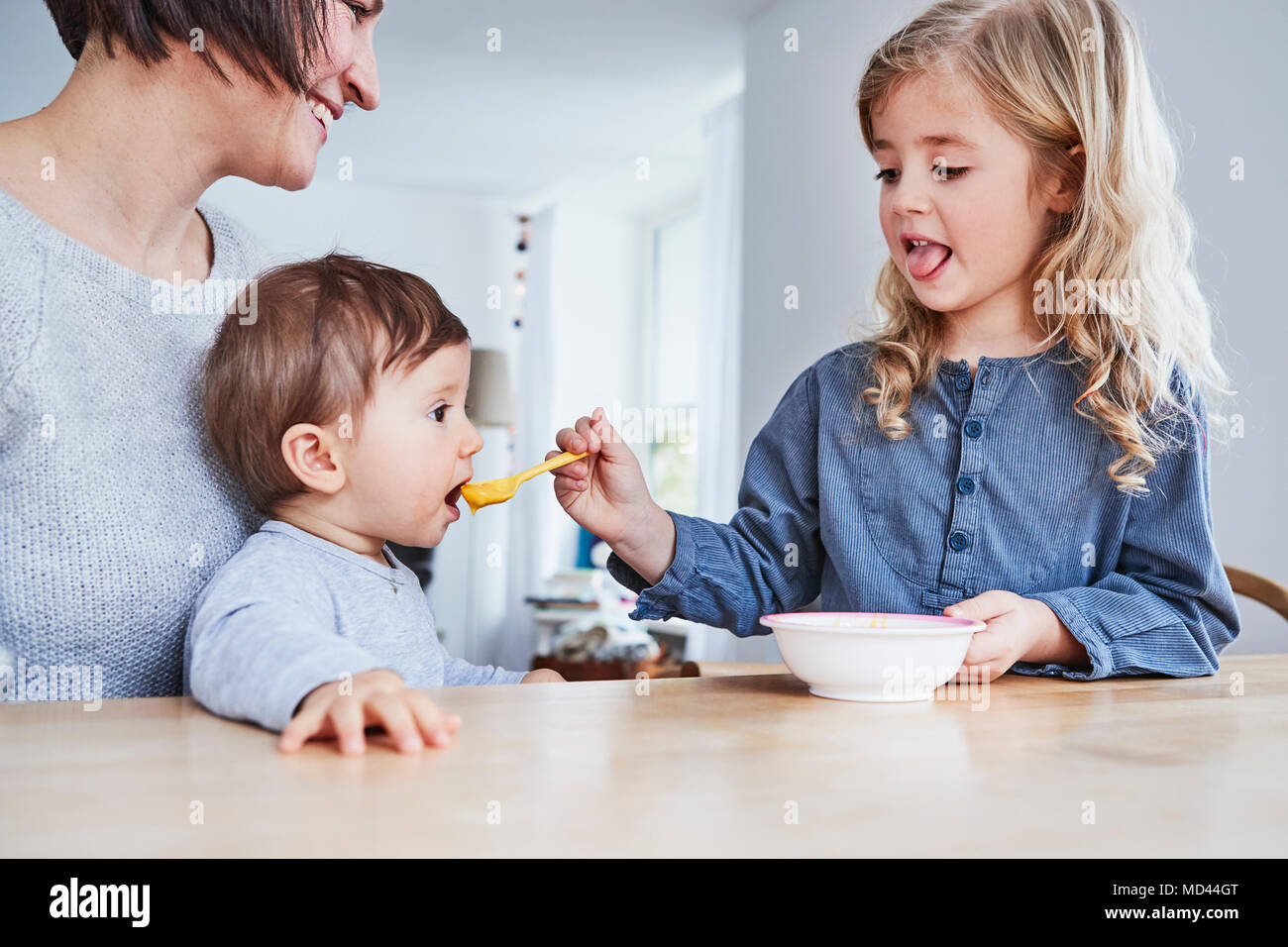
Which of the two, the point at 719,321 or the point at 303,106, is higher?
the point at 719,321

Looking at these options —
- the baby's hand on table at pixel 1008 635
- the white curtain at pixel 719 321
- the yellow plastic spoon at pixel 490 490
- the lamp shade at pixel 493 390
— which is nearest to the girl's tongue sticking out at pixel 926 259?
the baby's hand on table at pixel 1008 635

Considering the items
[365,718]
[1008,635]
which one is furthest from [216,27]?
[1008,635]

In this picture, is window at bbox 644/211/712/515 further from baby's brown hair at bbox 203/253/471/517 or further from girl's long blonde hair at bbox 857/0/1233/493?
baby's brown hair at bbox 203/253/471/517

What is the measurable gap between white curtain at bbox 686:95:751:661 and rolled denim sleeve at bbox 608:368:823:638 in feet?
9.29

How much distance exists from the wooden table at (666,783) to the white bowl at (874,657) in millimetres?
21

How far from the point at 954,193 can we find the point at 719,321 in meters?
3.40

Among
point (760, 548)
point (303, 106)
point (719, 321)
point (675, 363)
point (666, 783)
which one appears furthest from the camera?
point (675, 363)

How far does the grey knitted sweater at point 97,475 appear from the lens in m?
0.91

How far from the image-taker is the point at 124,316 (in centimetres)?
98

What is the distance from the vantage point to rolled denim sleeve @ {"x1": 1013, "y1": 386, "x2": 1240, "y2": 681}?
103 centimetres

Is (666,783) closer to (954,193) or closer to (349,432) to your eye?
(349,432)

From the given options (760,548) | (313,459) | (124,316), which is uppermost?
(124,316)
